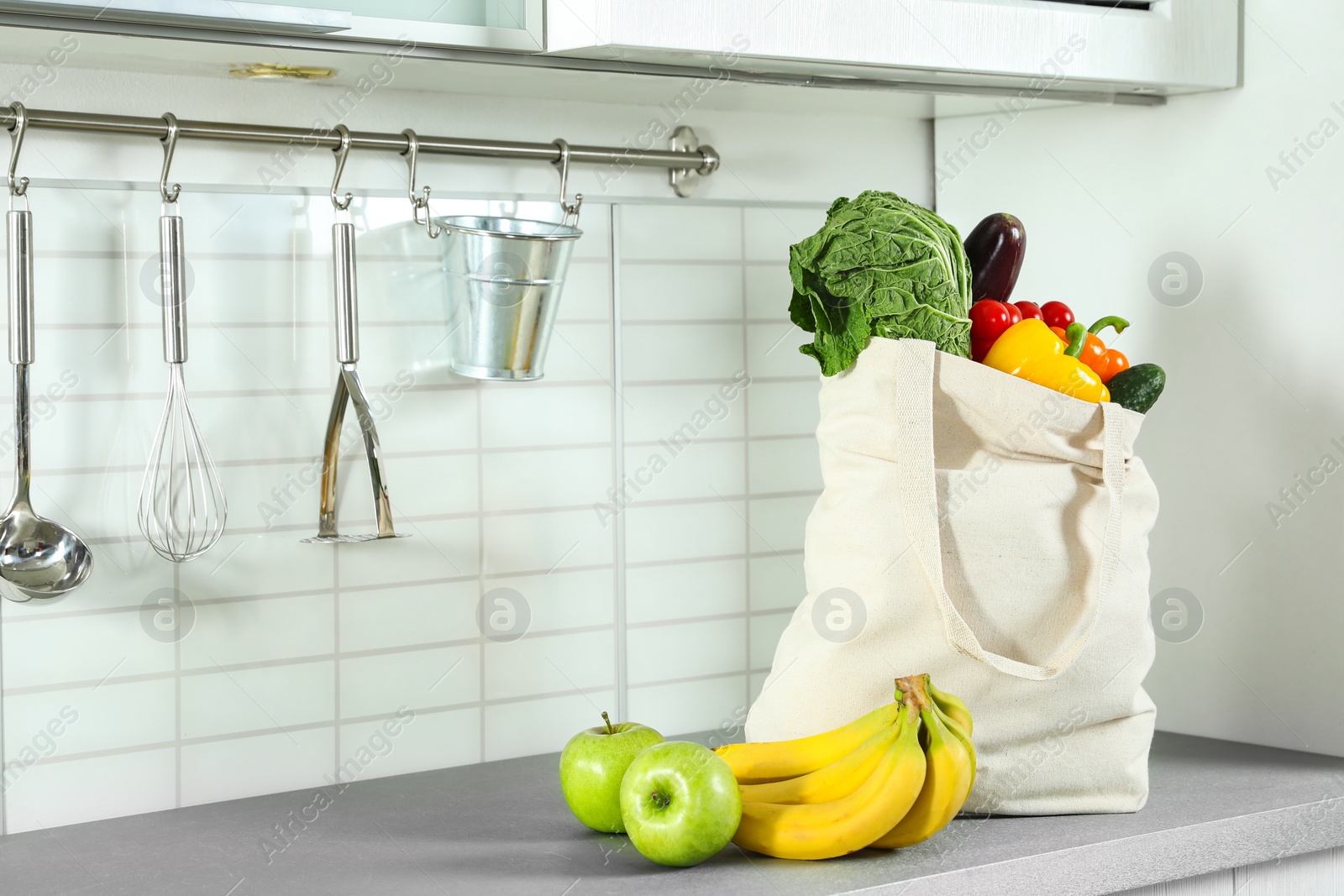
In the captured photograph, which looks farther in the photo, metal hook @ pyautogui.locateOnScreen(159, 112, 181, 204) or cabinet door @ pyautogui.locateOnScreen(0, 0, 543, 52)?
metal hook @ pyautogui.locateOnScreen(159, 112, 181, 204)

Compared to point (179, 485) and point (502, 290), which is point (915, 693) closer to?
point (502, 290)

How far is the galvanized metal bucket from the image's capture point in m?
1.01

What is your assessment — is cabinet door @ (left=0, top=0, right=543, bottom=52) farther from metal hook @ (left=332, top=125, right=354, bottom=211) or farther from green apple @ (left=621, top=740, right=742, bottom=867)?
green apple @ (left=621, top=740, right=742, bottom=867)

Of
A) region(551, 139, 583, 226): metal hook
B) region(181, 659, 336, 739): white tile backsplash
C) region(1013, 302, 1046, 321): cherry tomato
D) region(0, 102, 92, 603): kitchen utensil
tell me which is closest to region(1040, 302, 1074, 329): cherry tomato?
region(1013, 302, 1046, 321): cherry tomato

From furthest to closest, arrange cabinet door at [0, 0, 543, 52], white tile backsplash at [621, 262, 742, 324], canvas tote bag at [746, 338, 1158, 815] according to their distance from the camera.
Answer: white tile backsplash at [621, 262, 742, 324] → canvas tote bag at [746, 338, 1158, 815] → cabinet door at [0, 0, 543, 52]

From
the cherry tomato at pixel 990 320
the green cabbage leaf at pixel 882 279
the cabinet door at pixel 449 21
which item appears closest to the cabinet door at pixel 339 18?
the cabinet door at pixel 449 21

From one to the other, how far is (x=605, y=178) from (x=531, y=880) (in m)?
0.62

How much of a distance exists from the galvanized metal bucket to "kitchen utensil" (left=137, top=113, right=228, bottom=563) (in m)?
0.21

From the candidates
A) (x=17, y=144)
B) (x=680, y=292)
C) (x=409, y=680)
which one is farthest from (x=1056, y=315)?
(x=17, y=144)

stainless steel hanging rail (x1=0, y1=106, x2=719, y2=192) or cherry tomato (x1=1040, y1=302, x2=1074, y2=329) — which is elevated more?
stainless steel hanging rail (x1=0, y1=106, x2=719, y2=192)

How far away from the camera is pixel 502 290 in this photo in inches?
39.9

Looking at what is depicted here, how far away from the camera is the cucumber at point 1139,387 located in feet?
3.10

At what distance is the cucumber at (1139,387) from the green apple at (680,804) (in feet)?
1.36

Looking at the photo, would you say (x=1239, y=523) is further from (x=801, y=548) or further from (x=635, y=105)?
(x=635, y=105)
